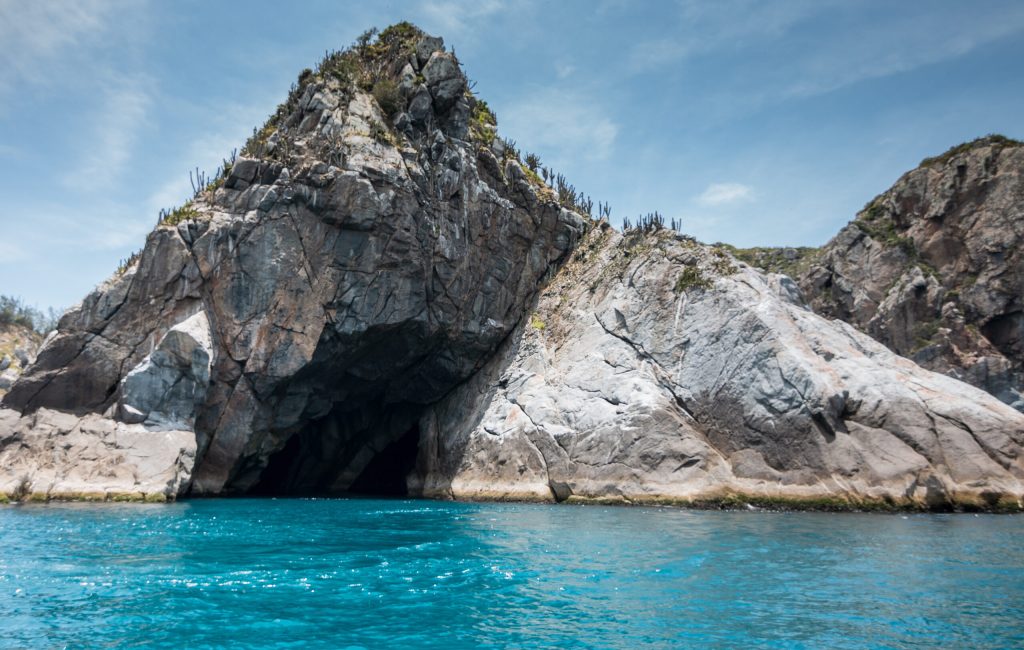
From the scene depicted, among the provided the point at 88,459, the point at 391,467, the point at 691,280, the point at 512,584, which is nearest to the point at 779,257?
the point at 691,280

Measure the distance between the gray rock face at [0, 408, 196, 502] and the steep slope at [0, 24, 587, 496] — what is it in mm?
446

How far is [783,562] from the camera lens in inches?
723

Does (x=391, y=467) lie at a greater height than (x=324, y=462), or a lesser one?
lesser

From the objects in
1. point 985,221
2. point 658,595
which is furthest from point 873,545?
point 985,221

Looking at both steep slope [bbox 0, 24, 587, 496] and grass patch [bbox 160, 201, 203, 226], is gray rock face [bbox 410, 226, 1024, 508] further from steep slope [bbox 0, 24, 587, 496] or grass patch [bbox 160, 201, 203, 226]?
grass patch [bbox 160, 201, 203, 226]

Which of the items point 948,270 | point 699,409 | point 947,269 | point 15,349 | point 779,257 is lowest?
point 699,409

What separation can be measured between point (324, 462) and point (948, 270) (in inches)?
2779

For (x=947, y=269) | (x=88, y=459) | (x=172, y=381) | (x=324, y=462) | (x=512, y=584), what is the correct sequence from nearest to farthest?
(x=512, y=584)
(x=88, y=459)
(x=172, y=381)
(x=324, y=462)
(x=947, y=269)

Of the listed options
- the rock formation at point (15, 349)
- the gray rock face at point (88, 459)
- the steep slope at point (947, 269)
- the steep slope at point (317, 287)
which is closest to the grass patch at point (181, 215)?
the steep slope at point (317, 287)

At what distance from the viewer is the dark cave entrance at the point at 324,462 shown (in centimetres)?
5334

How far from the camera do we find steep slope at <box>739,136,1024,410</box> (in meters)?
69.2

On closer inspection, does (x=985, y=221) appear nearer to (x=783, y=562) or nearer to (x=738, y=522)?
(x=738, y=522)

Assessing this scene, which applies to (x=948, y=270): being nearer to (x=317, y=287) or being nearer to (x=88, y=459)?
(x=317, y=287)

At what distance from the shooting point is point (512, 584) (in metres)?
16.0
